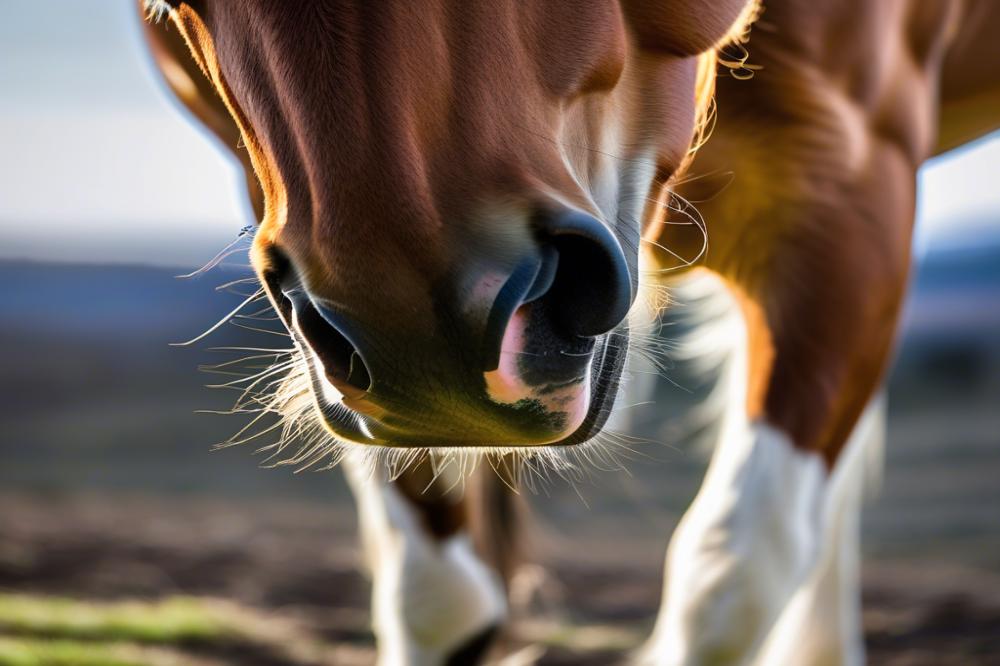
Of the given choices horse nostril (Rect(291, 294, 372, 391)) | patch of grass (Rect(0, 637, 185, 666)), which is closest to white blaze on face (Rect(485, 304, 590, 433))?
horse nostril (Rect(291, 294, 372, 391))

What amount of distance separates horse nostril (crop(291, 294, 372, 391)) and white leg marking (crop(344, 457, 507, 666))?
1.17 meters

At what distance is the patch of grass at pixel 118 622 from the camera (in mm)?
3033

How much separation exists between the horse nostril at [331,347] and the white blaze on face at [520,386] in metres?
0.11

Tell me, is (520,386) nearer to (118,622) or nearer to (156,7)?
(156,7)

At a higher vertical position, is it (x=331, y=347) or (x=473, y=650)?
(x=331, y=347)

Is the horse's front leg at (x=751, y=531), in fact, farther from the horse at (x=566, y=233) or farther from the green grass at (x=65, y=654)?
the green grass at (x=65, y=654)

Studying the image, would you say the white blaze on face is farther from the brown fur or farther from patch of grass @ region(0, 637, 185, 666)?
patch of grass @ region(0, 637, 185, 666)

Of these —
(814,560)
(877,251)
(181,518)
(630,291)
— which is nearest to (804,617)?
(814,560)

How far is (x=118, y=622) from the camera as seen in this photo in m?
3.12

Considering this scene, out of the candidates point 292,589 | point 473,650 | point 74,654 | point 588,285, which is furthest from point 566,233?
point 292,589

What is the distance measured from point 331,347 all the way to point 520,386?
170 mm

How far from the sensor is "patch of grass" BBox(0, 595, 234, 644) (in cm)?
303

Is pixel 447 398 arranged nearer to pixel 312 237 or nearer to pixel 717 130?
pixel 312 237

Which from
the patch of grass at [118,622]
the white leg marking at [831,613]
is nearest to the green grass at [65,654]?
the patch of grass at [118,622]
